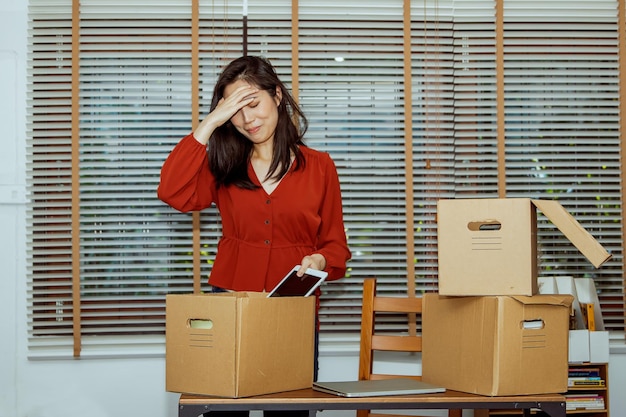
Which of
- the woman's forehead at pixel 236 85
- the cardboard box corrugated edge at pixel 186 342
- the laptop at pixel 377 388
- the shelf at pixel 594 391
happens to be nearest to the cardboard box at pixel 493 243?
the laptop at pixel 377 388

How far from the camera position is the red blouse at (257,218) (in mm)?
2227

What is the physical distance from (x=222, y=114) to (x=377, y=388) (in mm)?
865

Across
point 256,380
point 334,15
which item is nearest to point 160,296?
point 334,15

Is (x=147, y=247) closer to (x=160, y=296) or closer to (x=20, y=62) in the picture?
(x=160, y=296)

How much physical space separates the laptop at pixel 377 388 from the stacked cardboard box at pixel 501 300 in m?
0.10

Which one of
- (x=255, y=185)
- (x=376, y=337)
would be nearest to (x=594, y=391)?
(x=376, y=337)

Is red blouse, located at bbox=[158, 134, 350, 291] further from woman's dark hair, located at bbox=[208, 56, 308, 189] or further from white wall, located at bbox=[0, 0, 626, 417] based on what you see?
white wall, located at bbox=[0, 0, 626, 417]

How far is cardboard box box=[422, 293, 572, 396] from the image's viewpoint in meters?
1.86

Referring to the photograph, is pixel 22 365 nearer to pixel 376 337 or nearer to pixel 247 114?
pixel 376 337

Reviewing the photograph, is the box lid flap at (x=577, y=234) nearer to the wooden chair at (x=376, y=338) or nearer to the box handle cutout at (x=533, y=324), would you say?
the box handle cutout at (x=533, y=324)

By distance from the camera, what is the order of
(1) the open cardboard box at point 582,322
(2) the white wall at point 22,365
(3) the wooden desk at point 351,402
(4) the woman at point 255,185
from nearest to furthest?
(3) the wooden desk at point 351,402 < (4) the woman at point 255,185 < (1) the open cardboard box at point 582,322 < (2) the white wall at point 22,365

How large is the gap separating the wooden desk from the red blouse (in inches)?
19.2

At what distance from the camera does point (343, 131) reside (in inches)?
136

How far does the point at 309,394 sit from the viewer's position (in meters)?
1.82
